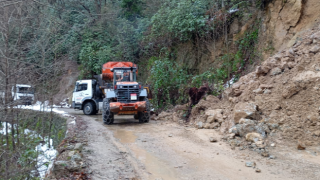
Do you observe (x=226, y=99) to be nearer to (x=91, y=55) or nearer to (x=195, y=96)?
(x=195, y=96)

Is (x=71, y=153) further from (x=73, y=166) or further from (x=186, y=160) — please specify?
(x=186, y=160)

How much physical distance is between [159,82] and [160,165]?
33.2ft

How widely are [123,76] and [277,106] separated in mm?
7047

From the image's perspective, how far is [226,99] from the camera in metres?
9.81

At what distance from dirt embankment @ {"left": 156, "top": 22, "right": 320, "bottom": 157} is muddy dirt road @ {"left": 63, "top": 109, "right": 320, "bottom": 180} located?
1.58ft

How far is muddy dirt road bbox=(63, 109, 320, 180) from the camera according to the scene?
4.67m

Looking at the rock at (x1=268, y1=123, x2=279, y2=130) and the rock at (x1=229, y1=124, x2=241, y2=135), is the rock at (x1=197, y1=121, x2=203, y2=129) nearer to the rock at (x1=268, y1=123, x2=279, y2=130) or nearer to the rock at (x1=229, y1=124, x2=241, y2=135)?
the rock at (x1=229, y1=124, x2=241, y2=135)

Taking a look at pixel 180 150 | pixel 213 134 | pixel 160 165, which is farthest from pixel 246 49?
pixel 160 165

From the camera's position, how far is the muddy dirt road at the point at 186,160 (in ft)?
15.3

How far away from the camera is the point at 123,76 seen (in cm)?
1208

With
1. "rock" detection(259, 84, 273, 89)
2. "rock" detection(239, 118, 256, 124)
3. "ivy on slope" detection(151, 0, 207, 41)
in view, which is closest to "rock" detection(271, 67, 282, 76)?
"rock" detection(259, 84, 273, 89)

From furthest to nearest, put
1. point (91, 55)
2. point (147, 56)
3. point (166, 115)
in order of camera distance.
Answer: point (91, 55) → point (147, 56) → point (166, 115)

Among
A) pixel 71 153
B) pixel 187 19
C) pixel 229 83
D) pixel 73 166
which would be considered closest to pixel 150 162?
pixel 73 166

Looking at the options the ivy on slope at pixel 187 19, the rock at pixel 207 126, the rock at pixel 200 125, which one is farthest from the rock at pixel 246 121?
the ivy on slope at pixel 187 19
